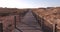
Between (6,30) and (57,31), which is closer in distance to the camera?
(57,31)

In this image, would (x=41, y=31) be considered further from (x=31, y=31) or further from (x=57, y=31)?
(x=57, y=31)

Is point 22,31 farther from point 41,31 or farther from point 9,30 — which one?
point 9,30

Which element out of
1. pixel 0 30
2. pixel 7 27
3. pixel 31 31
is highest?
pixel 0 30

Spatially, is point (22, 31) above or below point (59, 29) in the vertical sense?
below

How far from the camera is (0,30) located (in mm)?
7699

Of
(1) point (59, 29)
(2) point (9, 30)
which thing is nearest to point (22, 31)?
(2) point (9, 30)

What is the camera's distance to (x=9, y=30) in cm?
1283

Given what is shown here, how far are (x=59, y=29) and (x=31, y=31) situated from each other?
4.06 metres

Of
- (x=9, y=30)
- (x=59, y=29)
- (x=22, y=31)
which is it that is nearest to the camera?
(x=59, y=29)

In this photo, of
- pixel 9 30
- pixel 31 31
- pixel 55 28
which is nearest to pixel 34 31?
pixel 31 31

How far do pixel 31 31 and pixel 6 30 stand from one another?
102 inches

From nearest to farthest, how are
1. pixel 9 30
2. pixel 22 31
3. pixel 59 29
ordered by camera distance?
pixel 59 29 → pixel 22 31 → pixel 9 30

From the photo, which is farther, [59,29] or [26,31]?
[26,31]

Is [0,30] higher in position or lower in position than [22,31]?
higher
